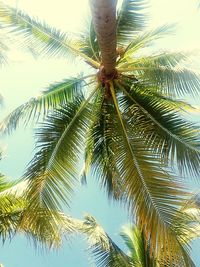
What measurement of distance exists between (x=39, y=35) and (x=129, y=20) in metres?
1.83

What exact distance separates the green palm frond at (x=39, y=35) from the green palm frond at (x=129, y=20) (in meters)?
0.94

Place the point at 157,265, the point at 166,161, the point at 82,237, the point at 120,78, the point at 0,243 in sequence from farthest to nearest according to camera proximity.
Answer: the point at 157,265 < the point at 82,237 < the point at 0,243 < the point at 120,78 < the point at 166,161

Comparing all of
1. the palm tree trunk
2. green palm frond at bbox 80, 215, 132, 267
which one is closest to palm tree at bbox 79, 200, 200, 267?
green palm frond at bbox 80, 215, 132, 267

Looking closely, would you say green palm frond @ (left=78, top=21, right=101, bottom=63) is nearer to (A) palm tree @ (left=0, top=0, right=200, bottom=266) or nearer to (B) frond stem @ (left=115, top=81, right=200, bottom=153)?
(A) palm tree @ (left=0, top=0, right=200, bottom=266)

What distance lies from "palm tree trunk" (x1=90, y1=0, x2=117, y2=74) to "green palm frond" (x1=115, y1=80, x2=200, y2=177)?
4.73 ft

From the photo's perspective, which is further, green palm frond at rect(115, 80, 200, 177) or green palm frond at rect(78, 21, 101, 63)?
green palm frond at rect(78, 21, 101, 63)

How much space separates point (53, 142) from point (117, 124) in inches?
49.6

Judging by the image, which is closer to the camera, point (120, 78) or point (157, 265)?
point (120, 78)

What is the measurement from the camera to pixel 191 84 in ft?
27.8

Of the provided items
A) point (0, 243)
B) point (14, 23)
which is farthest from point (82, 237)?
point (14, 23)

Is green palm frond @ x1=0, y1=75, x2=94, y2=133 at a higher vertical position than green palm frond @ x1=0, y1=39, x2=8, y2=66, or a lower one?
lower

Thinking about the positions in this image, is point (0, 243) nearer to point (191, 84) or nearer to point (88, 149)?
point (88, 149)

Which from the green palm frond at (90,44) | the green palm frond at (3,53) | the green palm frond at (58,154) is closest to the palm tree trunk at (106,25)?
the green palm frond at (90,44)

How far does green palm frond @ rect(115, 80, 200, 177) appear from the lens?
26.2 feet
